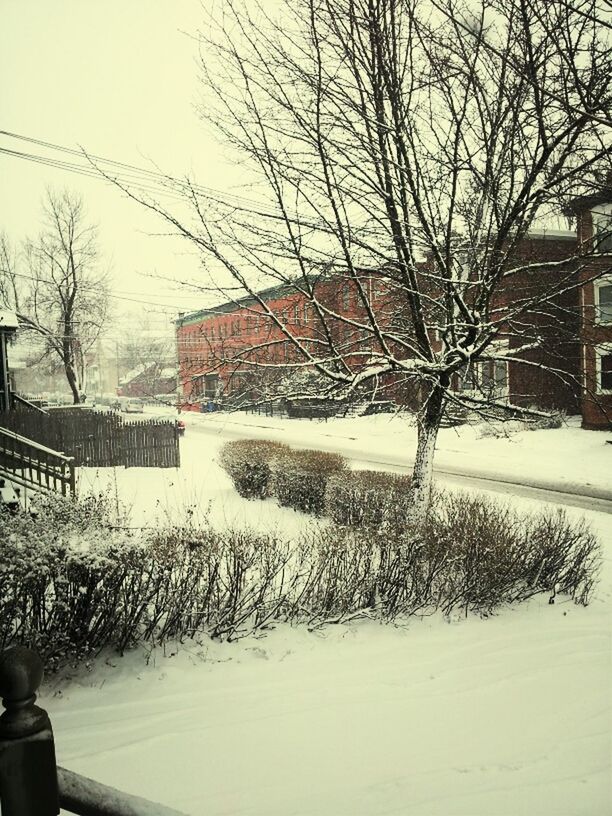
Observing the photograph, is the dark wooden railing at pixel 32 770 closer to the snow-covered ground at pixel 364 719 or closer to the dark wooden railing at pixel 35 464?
the snow-covered ground at pixel 364 719

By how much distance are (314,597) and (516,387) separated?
186 inches

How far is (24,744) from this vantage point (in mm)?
1047

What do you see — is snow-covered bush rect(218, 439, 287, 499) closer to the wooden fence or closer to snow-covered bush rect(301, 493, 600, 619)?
snow-covered bush rect(301, 493, 600, 619)

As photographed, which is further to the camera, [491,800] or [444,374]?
[444,374]

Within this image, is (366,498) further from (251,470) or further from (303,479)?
(251,470)

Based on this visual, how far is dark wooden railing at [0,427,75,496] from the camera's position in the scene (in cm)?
795

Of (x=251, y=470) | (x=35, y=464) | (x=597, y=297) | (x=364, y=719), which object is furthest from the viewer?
(x=35, y=464)

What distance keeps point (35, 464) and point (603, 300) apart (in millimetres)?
8943

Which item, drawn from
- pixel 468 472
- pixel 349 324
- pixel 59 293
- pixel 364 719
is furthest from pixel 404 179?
pixel 59 293

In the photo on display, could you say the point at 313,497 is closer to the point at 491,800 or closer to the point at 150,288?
the point at 150,288

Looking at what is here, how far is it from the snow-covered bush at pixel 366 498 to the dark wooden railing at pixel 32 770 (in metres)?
4.85

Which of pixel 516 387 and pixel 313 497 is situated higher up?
pixel 516 387

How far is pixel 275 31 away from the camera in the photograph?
5000mm

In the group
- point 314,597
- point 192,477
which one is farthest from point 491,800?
point 192,477
